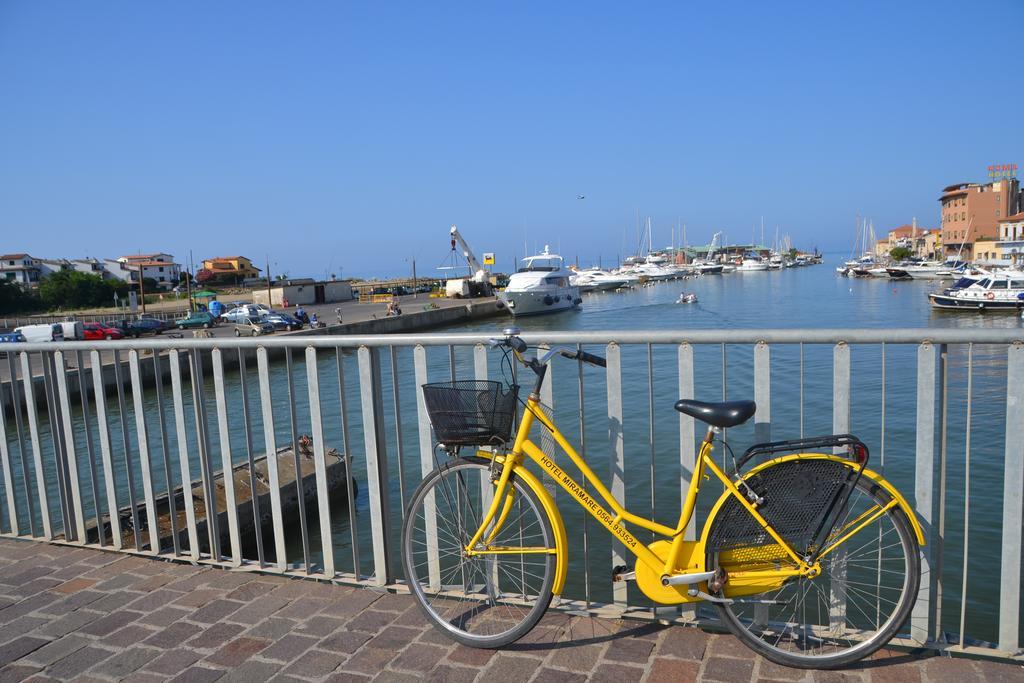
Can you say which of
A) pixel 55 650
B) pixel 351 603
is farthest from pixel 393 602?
pixel 55 650

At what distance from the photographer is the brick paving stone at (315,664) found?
2725mm

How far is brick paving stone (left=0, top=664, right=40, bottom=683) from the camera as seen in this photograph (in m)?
2.76

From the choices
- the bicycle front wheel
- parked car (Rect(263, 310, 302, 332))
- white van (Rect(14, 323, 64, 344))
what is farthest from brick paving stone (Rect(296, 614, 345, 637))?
parked car (Rect(263, 310, 302, 332))

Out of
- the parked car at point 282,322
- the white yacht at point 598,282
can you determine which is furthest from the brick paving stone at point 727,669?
the white yacht at point 598,282

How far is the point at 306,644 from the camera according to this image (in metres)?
2.95

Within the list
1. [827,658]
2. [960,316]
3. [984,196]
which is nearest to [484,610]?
[827,658]

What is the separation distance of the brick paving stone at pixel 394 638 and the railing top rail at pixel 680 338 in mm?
1175

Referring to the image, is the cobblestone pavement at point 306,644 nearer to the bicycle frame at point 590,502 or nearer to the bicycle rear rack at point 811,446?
the bicycle frame at point 590,502

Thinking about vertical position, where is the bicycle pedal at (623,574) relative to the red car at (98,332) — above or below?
above

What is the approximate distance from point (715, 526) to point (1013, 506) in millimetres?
1003

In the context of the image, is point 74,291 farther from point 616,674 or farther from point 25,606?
point 616,674

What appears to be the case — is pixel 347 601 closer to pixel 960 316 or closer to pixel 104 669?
pixel 104 669

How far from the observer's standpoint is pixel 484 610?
311 centimetres

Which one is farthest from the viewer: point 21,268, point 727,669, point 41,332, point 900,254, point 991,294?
point 900,254
